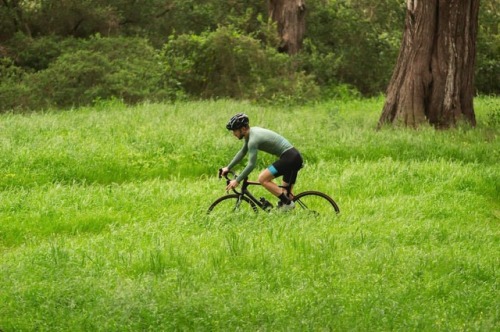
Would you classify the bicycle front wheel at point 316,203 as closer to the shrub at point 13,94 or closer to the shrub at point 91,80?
the shrub at point 91,80

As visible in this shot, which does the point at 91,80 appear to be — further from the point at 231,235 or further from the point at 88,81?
the point at 231,235

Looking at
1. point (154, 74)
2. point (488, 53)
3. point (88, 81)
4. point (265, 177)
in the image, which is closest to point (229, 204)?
point (265, 177)

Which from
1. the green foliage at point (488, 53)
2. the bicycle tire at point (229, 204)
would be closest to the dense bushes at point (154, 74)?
the green foliage at point (488, 53)

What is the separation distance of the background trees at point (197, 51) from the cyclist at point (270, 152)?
1341 centimetres

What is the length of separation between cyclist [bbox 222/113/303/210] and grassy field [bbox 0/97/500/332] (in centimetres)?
36

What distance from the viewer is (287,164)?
35.1 feet

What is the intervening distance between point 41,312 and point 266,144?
3.82 metres

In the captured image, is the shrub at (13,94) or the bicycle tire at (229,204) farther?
the shrub at (13,94)

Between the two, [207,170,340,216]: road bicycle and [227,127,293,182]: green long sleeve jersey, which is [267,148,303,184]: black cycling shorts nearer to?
[227,127,293,182]: green long sleeve jersey

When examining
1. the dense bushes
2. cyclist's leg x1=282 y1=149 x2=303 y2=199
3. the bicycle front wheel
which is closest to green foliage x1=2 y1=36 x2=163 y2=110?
the dense bushes

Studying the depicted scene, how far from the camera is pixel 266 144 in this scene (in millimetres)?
10594

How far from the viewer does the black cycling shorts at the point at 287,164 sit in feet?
35.1

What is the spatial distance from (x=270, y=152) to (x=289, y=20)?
1961cm

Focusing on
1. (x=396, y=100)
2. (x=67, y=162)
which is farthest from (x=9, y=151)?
(x=396, y=100)
